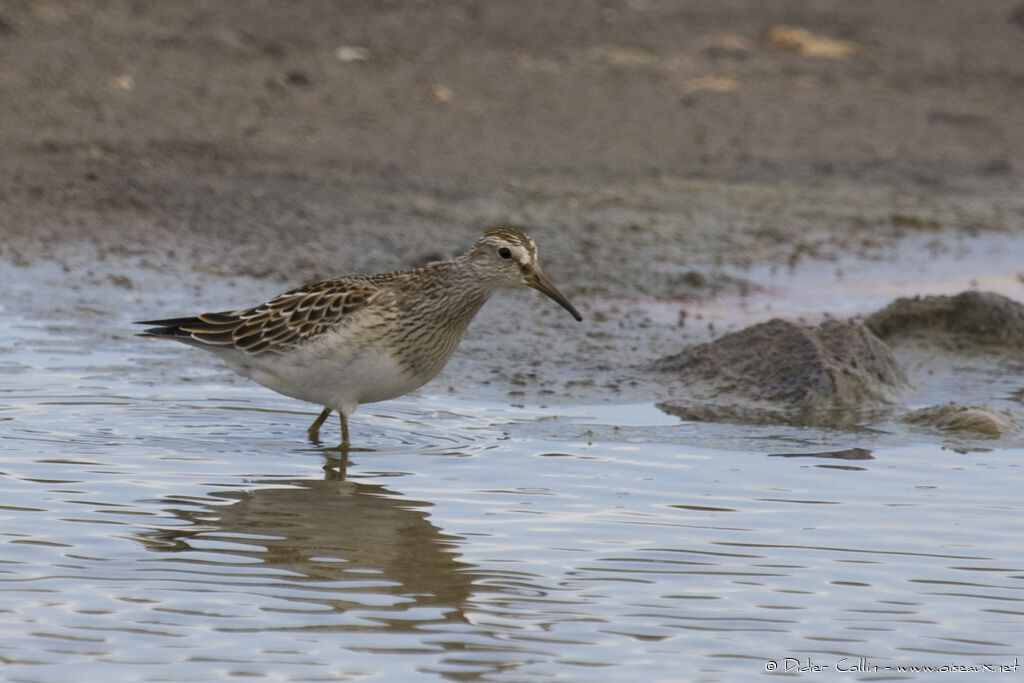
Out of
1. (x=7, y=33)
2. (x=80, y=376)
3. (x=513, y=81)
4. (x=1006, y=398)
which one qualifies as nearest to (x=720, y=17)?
(x=513, y=81)

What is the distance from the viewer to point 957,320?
10.4 meters

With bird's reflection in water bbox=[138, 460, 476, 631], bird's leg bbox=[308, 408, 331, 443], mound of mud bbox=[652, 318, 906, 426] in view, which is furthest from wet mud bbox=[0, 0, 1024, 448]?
bird's reflection in water bbox=[138, 460, 476, 631]

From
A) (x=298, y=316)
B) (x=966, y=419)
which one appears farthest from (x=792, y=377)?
(x=298, y=316)

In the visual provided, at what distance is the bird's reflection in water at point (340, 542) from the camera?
5883 mm

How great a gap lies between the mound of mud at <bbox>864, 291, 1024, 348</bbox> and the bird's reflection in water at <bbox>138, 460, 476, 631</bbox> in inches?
178

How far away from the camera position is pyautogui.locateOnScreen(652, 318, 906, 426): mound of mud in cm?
902

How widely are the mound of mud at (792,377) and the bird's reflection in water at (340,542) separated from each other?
8.31ft

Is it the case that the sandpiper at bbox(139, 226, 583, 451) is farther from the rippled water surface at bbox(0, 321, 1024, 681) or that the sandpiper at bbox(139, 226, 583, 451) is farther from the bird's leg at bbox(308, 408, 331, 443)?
the rippled water surface at bbox(0, 321, 1024, 681)

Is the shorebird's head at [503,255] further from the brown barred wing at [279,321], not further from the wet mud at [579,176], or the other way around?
the wet mud at [579,176]

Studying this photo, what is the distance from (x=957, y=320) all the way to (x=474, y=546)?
16.6 feet

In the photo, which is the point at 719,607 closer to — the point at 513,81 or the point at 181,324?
the point at 181,324

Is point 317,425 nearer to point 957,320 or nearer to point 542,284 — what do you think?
point 542,284

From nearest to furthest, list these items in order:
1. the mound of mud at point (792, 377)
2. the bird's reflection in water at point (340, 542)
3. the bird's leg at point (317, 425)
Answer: the bird's reflection in water at point (340, 542)
the bird's leg at point (317, 425)
the mound of mud at point (792, 377)

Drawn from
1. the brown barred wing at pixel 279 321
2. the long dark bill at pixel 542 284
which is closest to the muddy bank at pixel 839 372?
the long dark bill at pixel 542 284
